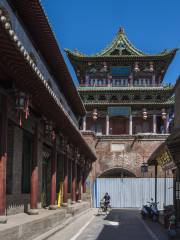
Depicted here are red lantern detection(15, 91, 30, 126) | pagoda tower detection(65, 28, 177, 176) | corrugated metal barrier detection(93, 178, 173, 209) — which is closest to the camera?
red lantern detection(15, 91, 30, 126)

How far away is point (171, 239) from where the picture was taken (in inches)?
539

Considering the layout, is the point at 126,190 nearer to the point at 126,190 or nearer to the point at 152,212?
the point at 126,190

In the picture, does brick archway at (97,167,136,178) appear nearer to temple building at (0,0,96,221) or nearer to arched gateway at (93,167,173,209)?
arched gateway at (93,167,173,209)

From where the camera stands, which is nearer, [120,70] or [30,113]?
[30,113]

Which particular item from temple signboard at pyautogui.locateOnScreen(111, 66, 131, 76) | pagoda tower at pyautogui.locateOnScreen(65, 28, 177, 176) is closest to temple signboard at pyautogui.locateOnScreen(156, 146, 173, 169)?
pagoda tower at pyautogui.locateOnScreen(65, 28, 177, 176)

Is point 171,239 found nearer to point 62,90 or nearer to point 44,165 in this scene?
point 44,165

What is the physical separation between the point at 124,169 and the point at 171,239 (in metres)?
25.5

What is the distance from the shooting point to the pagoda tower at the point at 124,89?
150 ft

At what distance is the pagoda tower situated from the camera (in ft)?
150

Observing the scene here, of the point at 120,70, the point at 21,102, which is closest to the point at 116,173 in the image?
the point at 120,70

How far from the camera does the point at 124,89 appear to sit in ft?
149

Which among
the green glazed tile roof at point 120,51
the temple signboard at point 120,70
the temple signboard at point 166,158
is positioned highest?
the green glazed tile roof at point 120,51

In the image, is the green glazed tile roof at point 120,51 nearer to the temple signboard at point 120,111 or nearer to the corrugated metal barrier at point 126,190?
the temple signboard at point 120,111

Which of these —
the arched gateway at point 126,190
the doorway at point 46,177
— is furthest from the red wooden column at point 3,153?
Result: the arched gateway at point 126,190
